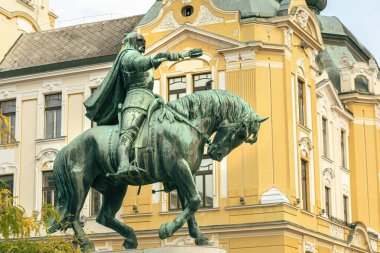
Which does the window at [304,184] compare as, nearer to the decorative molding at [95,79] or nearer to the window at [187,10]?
the window at [187,10]

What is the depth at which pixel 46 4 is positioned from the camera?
4284 centimetres

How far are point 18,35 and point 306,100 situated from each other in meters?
13.0

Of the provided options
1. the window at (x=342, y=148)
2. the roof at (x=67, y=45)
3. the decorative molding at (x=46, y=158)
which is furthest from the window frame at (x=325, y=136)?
the decorative molding at (x=46, y=158)

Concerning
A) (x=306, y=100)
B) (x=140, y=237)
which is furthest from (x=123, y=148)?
(x=306, y=100)

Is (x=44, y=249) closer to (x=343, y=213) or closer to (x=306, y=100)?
(x=306, y=100)

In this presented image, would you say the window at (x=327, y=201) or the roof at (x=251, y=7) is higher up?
the roof at (x=251, y=7)

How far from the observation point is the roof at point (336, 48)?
41.2m

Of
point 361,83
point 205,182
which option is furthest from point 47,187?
point 361,83

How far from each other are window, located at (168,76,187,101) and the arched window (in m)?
10.9

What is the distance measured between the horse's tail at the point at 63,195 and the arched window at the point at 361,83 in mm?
28802

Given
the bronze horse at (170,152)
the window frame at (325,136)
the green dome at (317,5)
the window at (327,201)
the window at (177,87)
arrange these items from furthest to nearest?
the green dome at (317,5)
the window frame at (325,136)
the window at (327,201)
the window at (177,87)
the bronze horse at (170,152)

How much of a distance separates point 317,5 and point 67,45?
1362cm

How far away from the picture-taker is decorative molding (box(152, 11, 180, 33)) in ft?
111

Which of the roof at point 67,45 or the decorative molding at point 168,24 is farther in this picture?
the roof at point 67,45
